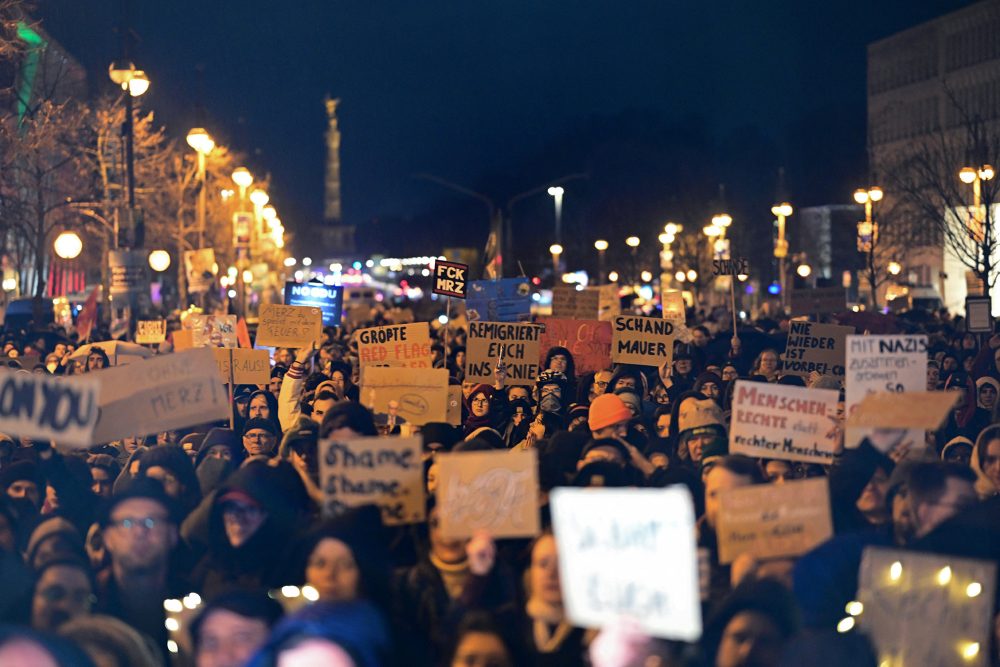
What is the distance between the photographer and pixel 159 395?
26.9ft

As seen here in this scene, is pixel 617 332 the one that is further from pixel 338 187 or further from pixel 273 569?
pixel 338 187

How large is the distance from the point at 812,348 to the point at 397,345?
376 cm

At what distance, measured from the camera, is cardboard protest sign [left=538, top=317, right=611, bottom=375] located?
18719 millimetres

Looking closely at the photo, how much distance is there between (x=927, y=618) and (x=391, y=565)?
1.96 m

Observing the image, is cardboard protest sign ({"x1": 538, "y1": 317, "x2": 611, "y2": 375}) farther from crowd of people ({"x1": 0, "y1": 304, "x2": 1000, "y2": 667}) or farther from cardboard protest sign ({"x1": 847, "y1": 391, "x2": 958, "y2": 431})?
cardboard protest sign ({"x1": 847, "y1": 391, "x2": 958, "y2": 431})

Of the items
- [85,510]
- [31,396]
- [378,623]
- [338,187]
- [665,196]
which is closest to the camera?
[378,623]

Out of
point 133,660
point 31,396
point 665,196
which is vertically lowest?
point 133,660

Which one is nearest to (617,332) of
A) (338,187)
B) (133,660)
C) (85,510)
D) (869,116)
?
(85,510)

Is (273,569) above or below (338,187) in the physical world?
below

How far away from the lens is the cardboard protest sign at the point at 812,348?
16203 mm

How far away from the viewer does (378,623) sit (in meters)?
6.18

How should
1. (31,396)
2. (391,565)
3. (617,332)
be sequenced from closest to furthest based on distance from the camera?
(391,565), (31,396), (617,332)

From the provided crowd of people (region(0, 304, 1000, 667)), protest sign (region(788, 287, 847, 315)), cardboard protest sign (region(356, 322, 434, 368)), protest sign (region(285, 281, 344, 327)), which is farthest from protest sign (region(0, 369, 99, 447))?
protest sign (region(788, 287, 847, 315))

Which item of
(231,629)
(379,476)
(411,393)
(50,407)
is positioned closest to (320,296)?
(411,393)
